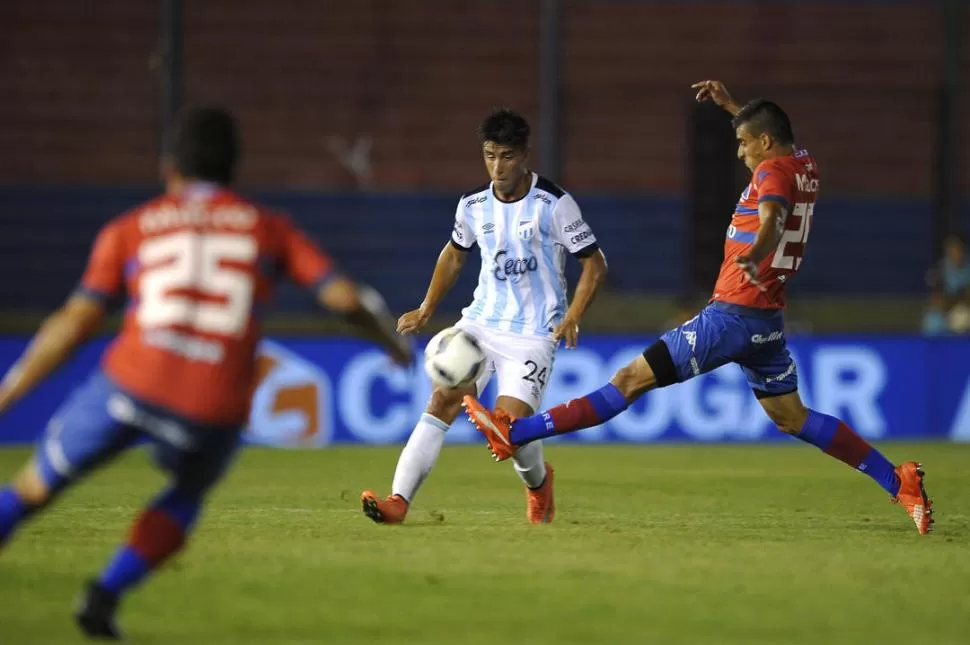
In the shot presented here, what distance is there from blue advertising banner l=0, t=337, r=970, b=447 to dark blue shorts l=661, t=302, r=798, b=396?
677 centimetres

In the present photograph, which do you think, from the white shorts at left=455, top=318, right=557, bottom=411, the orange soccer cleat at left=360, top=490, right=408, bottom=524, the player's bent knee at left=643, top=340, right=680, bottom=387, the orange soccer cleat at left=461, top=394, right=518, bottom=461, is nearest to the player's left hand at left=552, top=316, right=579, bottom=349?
the white shorts at left=455, top=318, right=557, bottom=411

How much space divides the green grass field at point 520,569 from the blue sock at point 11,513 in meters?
0.34

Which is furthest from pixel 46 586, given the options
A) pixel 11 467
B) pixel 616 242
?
pixel 616 242

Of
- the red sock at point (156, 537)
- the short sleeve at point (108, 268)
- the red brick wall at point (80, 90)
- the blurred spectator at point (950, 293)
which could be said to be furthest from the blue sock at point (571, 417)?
the red brick wall at point (80, 90)

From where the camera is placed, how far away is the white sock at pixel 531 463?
8078mm

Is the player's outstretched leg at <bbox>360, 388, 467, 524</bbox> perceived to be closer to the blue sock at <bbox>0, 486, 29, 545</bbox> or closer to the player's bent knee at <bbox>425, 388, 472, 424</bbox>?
the player's bent knee at <bbox>425, 388, 472, 424</bbox>

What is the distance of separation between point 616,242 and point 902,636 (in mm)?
17607

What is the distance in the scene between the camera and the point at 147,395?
4801mm

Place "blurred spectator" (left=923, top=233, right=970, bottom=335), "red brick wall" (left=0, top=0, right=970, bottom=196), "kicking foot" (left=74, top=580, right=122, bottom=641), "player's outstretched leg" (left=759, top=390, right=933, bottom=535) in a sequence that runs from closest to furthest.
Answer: "kicking foot" (left=74, top=580, right=122, bottom=641) → "player's outstretched leg" (left=759, top=390, right=933, bottom=535) → "blurred spectator" (left=923, top=233, right=970, bottom=335) → "red brick wall" (left=0, top=0, right=970, bottom=196)

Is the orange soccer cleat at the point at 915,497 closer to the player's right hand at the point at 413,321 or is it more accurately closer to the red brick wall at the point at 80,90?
the player's right hand at the point at 413,321

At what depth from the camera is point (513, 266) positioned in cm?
812

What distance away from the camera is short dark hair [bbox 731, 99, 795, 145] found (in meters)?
7.98

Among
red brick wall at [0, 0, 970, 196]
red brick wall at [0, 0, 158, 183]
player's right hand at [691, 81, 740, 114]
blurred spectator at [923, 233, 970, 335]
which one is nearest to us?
player's right hand at [691, 81, 740, 114]

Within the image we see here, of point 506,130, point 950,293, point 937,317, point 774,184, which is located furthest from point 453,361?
point 950,293
